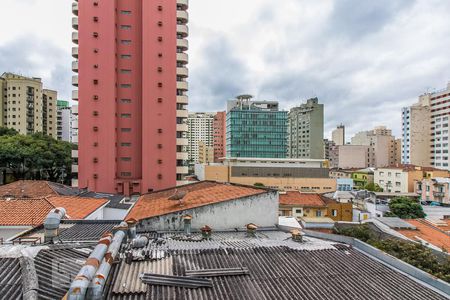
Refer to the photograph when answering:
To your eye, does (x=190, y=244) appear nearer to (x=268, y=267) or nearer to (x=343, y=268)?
(x=268, y=267)

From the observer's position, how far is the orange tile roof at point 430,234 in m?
24.7

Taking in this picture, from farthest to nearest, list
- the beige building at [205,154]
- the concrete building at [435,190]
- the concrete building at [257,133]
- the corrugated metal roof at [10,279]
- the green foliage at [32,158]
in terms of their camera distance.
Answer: the beige building at [205,154] → the concrete building at [257,133] → the concrete building at [435,190] → the green foliage at [32,158] → the corrugated metal roof at [10,279]

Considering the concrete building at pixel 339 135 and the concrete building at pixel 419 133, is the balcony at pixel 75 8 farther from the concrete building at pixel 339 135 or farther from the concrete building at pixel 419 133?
the concrete building at pixel 339 135

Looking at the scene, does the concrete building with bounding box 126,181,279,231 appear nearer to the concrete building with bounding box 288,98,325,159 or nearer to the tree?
the tree

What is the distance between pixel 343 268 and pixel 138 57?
37125mm

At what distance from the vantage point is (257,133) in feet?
324

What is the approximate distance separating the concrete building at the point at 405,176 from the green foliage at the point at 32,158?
68.0 m

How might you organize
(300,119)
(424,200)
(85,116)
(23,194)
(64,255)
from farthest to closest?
(300,119), (424,200), (85,116), (23,194), (64,255)

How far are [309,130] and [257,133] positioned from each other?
92.4ft

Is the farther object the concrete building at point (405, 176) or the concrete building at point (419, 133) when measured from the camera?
the concrete building at point (419, 133)

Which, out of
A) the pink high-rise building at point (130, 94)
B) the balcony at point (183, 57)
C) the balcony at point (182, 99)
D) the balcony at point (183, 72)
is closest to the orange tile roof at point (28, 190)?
the pink high-rise building at point (130, 94)

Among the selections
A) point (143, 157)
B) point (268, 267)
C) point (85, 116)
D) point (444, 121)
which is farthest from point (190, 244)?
point (444, 121)

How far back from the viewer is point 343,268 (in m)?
9.54

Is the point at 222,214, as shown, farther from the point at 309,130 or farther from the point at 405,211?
the point at 309,130
